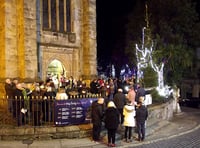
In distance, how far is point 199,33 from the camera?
37.6m

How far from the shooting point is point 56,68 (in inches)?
981

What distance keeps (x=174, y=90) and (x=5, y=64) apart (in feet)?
43.7

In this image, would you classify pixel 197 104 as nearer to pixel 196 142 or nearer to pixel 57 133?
pixel 196 142

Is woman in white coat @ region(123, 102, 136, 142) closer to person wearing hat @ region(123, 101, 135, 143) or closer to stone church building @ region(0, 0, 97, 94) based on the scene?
person wearing hat @ region(123, 101, 135, 143)

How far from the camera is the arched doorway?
2455 centimetres

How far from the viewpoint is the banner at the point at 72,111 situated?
13.4 metres

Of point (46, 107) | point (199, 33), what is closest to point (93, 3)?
point (46, 107)

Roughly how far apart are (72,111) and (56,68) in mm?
11596

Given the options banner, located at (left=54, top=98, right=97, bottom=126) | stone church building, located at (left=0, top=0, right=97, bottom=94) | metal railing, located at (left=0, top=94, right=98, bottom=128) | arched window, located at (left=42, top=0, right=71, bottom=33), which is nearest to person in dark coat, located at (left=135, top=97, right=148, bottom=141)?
banner, located at (left=54, top=98, right=97, bottom=126)

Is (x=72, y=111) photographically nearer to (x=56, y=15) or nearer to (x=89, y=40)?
(x=56, y=15)

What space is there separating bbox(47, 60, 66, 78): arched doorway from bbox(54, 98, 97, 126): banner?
35.1 ft

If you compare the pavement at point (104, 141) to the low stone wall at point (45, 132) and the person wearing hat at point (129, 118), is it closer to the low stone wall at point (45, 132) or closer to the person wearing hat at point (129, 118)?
the low stone wall at point (45, 132)

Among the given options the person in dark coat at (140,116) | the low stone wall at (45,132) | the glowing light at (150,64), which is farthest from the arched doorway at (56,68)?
the person in dark coat at (140,116)

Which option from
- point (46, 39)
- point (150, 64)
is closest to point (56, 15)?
point (46, 39)
